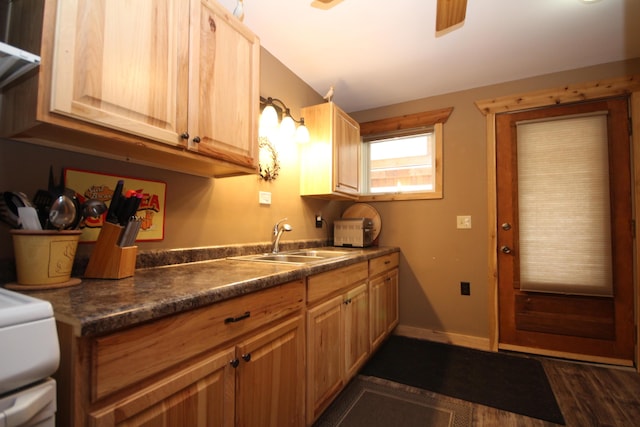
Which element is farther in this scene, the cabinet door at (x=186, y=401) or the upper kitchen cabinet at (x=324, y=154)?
the upper kitchen cabinet at (x=324, y=154)

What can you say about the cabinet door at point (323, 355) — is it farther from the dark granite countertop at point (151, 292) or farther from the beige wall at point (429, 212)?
the beige wall at point (429, 212)

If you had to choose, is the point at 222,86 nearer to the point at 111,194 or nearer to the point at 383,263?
the point at 111,194

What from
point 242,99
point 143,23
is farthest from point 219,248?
point 143,23

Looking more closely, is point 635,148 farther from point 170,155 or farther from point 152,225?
point 152,225

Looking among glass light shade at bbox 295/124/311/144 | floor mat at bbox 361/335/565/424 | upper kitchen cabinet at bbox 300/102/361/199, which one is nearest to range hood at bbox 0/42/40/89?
glass light shade at bbox 295/124/311/144

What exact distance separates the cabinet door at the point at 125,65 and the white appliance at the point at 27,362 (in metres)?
0.62

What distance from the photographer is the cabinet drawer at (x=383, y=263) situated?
233 centimetres

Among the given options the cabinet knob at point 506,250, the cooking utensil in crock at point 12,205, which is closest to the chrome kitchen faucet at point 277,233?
the cooking utensil in crock at point 12,205

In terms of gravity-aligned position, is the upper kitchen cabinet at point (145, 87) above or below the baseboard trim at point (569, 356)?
above

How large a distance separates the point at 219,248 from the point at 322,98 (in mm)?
1884

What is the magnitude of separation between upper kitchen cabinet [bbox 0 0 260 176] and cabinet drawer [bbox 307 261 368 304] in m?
0.67

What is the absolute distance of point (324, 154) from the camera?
2529 millimetres

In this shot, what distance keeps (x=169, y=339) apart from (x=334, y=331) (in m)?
1.06

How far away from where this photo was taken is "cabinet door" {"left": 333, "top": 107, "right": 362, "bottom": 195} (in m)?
2.57
